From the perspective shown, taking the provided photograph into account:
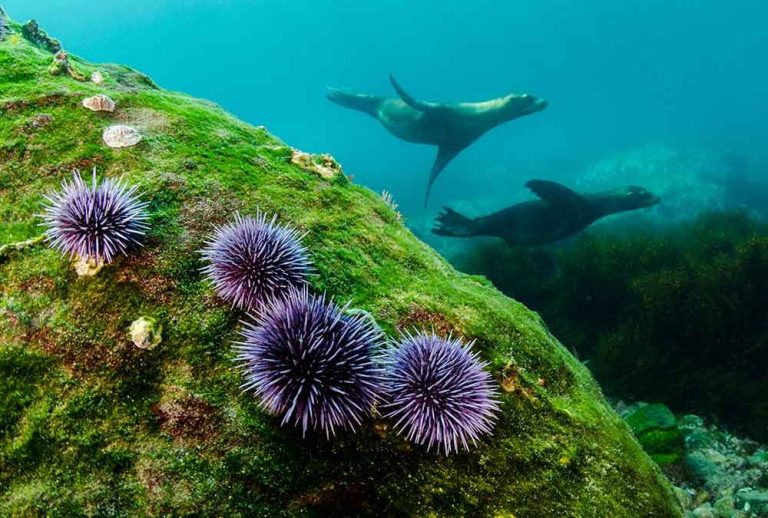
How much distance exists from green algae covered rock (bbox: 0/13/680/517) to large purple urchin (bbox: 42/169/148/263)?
0.60ft

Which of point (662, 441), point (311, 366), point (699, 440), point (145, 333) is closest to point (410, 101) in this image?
point (699, 440)

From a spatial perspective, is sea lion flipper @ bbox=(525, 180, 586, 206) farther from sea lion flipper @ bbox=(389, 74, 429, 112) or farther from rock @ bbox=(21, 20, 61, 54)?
rock @ bbox=(21, 20, 61, 54)

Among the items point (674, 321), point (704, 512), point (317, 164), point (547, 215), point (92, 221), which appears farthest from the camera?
point (547, 215)

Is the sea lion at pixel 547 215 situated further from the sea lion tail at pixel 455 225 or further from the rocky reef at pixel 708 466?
the rocky reef at pixel 708 466

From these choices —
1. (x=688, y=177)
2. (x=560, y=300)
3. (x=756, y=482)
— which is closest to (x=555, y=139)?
(x=688, y=177)

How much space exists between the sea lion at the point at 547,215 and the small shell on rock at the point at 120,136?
31.9 ft

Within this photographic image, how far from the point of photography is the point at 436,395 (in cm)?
282

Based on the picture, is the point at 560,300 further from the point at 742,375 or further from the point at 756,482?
the point at 756,482

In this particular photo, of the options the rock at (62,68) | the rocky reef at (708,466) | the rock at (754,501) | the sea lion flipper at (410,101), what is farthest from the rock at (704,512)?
the sea lion flipper at (410,101)

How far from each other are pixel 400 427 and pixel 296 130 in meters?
111

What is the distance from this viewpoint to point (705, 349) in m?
9.26

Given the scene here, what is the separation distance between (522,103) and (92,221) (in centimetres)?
1610

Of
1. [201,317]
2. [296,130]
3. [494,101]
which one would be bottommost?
[201,317]

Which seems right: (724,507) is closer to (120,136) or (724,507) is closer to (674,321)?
(674,321)
